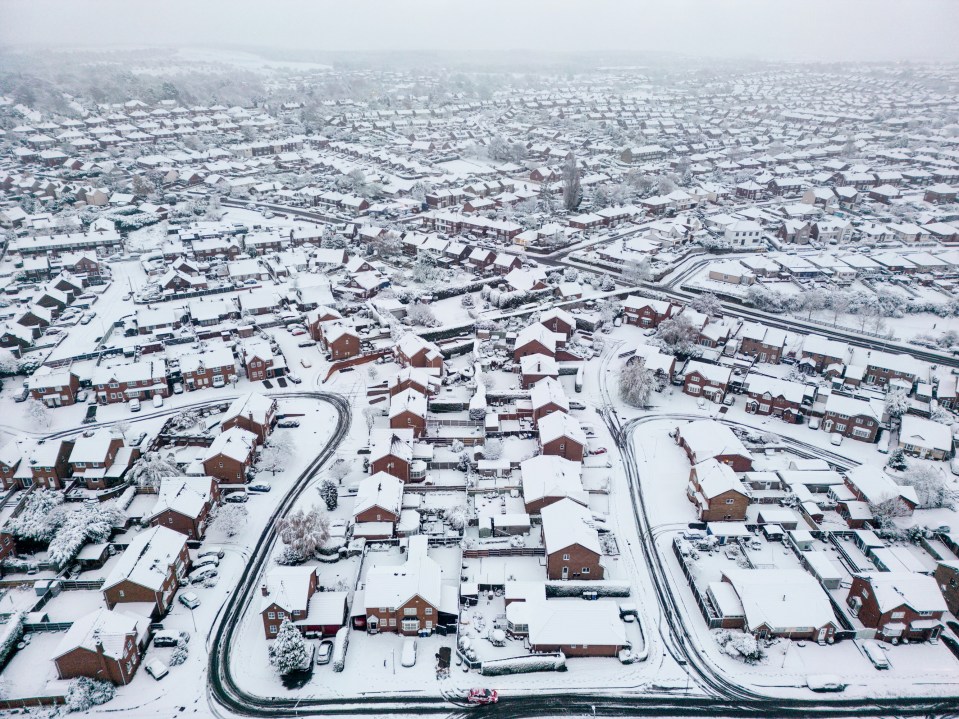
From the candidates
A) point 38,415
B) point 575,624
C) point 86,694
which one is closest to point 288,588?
point 86,694

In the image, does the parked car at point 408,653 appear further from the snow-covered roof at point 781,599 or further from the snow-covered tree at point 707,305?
the snow-covered tree at point 707,305

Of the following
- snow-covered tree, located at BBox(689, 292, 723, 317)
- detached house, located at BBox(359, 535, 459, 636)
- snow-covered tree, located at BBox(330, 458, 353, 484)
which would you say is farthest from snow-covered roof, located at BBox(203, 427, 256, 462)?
snow-covered tree, located at BBox(689, 292, 723, 317)

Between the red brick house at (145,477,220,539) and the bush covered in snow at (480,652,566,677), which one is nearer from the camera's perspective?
the bush covered in snow at (480,652,566,677)

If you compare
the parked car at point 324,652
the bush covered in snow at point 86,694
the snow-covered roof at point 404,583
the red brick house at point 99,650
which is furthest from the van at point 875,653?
the bush covered in snow at point 86,694

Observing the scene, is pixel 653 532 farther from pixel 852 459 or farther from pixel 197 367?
pixel 197 367

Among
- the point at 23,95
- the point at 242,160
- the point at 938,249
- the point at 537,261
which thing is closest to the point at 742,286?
the point at 537,261

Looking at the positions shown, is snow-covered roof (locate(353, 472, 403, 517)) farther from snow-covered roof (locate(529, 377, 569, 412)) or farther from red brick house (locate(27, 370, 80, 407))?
red brick house (locate(27, 370, 80, 407))
